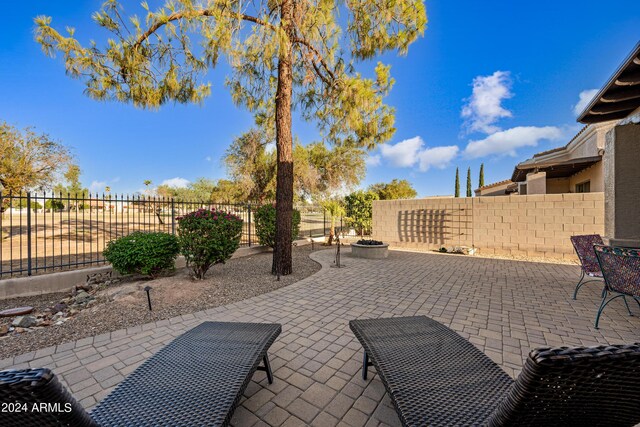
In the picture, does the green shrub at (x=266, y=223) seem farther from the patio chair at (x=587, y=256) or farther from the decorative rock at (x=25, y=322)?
the patio chair at (x=587, y=256)

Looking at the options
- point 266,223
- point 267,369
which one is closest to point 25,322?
point 267,369

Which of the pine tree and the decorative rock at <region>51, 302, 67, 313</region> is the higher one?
the pine tree

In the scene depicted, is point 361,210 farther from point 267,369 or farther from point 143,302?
point 267,369

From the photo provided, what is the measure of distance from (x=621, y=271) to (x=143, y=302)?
260 inches

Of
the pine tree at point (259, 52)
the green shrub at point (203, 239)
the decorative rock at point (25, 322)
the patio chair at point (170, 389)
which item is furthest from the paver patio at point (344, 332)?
the pine tree at point (259, 52)

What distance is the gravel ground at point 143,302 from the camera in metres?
3.13

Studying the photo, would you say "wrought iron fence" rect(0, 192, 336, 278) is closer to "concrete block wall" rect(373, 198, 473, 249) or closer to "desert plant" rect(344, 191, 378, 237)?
"desert plant" rect(344, 191, 378, 237)

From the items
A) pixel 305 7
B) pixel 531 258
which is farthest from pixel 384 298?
pixel 531 258

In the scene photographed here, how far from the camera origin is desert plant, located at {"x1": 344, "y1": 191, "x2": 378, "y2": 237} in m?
13.5

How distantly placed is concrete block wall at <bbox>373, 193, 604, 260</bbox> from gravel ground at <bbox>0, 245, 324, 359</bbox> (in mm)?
5840

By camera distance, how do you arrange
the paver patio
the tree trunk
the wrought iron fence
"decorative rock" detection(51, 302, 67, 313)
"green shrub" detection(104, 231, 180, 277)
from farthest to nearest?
the tree trunk < the wrought iron fence < "green shrub" detection(104, 231, 180, 277) < "decorative rock" detection(51, 302, 67, 313) < the paver patio

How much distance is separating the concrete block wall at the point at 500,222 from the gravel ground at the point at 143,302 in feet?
19.2

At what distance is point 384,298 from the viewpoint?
441 centimetres

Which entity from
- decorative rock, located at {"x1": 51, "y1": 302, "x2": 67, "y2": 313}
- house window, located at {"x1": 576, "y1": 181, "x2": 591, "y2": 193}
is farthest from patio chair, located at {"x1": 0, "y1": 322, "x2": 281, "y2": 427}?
house window, located at {"x1": 576, "y1": 181, "x2": 591, "y2": 193}
